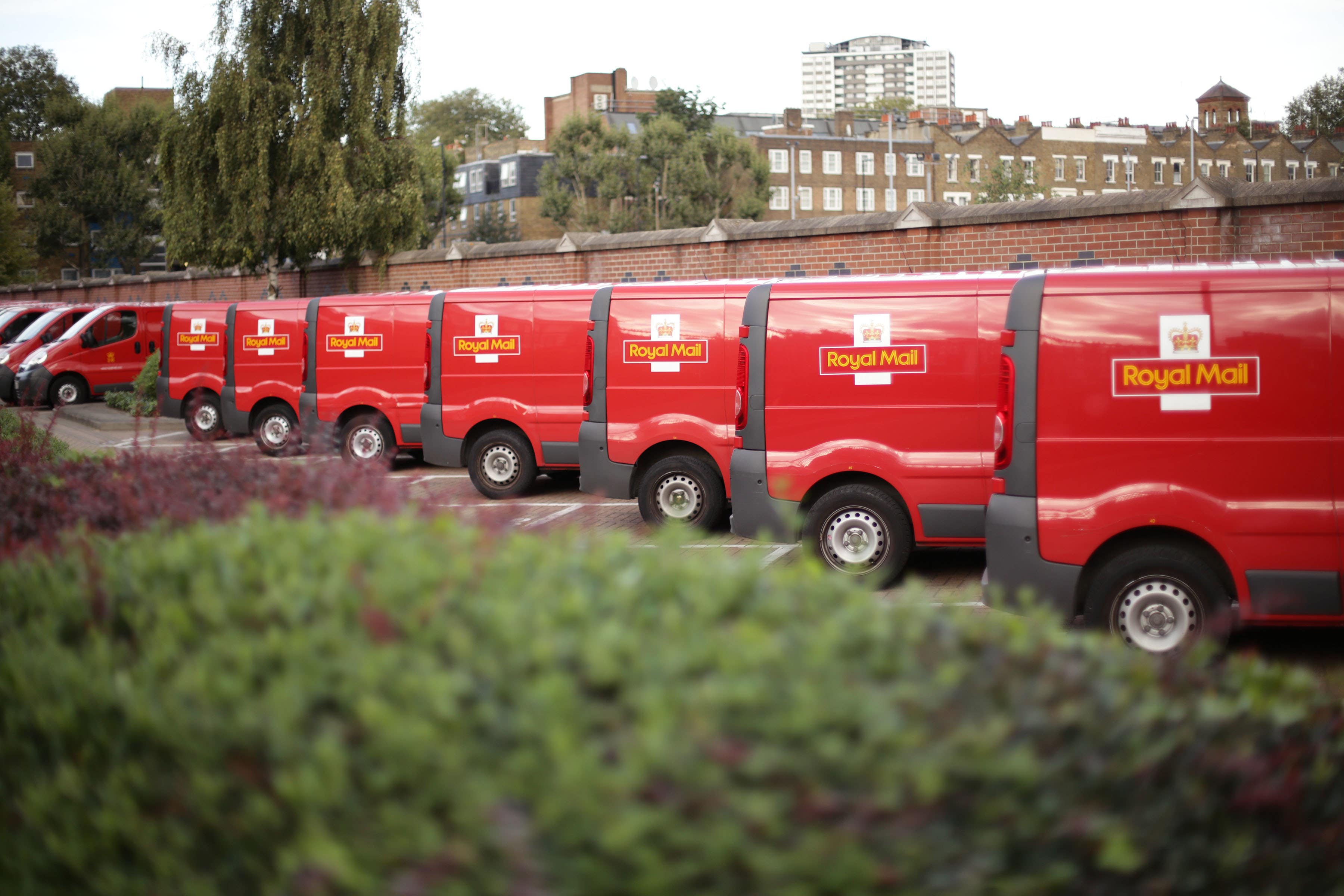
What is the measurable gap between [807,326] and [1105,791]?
22.6 feet

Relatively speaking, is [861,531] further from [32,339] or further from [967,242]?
[32,339]

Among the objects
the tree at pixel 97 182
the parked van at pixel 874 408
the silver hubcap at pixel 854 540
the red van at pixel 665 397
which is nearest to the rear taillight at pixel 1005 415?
the parked van at pixel 874 408

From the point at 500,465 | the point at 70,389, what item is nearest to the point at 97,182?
the point at 70,389

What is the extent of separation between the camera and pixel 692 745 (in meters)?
2.18

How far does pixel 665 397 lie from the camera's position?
11.5 m

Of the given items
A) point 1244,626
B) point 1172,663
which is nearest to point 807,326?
point 1244,626

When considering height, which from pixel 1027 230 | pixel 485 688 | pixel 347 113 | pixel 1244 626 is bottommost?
pixel 1244 626

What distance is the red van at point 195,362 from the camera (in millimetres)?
19438

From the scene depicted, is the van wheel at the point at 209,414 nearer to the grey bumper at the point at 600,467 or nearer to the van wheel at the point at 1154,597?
the grey bumper at the point at 600,467

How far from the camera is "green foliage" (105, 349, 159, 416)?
23203 mm

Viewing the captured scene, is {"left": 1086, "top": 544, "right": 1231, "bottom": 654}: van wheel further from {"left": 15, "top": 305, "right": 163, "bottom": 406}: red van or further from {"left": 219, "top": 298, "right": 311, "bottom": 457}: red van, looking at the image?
{"left": 15, "top": 305, "right": 163, "bottom": 406}: red van

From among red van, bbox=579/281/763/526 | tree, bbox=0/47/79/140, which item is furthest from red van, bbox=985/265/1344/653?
tree, bbox=0/47/79/140

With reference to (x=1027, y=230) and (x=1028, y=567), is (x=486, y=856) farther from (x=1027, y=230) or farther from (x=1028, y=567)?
(x=1027, y=230)

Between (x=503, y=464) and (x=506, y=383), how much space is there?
0.93 meters
